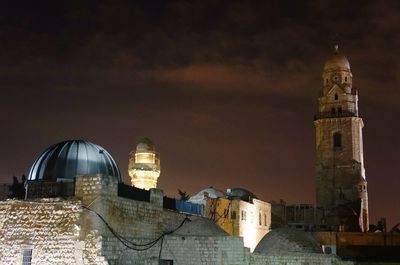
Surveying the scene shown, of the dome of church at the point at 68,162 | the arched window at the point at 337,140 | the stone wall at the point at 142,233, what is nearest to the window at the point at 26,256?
the stone wall at the point at 142,233

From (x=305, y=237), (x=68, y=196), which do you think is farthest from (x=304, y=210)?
(x=68, y=196)

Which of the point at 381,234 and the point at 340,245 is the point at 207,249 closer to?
the point at 340,245

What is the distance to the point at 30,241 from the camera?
20.7 meters

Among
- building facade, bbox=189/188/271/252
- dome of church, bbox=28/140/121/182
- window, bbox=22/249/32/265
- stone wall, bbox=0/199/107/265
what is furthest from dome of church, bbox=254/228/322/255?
window, bbox=22/249/32/265

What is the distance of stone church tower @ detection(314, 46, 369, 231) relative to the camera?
54.6 metres

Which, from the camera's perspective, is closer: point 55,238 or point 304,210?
point 55,238

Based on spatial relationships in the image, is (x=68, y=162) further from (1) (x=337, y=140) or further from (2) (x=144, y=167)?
(1) (x=337, y=140)

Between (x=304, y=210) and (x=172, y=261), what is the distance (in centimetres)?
3427

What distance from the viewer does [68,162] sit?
24547 mm

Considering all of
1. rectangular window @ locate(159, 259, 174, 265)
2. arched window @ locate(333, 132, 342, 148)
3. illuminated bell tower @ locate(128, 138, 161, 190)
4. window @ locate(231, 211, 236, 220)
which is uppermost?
arched window @ locate(333, 132, 342, 148)

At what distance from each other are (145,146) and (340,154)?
24514 millimetres

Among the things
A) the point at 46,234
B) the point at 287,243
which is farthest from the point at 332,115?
the point at 46,234

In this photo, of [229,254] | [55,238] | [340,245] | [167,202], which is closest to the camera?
[55,238]

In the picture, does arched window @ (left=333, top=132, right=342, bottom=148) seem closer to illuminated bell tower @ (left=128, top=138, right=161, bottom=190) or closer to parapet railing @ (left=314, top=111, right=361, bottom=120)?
parapet railing @ (left=314, top=111, right=361, bottom=120)
